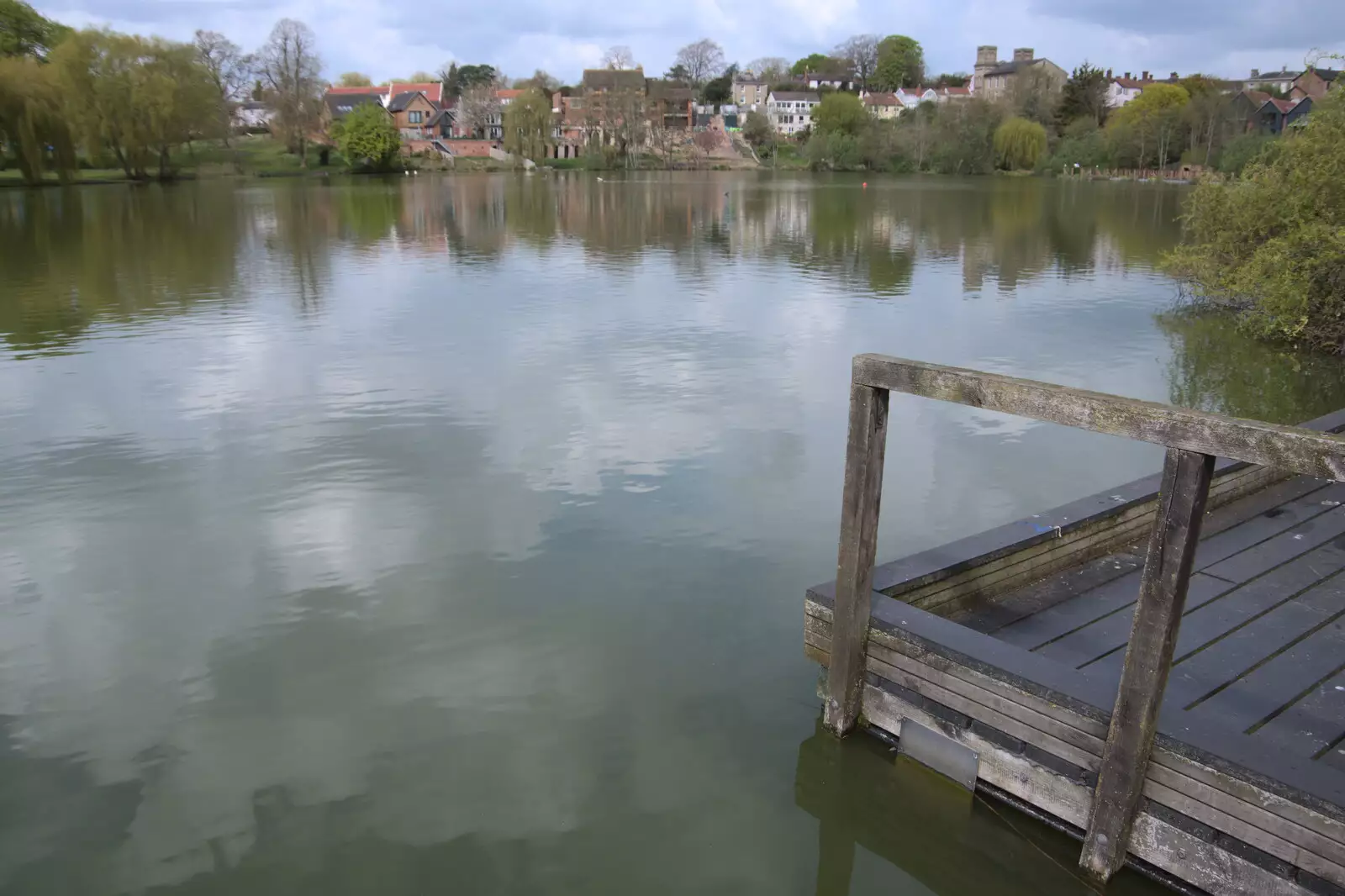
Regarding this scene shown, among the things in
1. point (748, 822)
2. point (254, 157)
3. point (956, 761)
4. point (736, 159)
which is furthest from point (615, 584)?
point (736, 159)

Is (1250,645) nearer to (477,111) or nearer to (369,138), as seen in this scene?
(369,138)

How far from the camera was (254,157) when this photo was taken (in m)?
91.4

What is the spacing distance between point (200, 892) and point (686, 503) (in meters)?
5.54

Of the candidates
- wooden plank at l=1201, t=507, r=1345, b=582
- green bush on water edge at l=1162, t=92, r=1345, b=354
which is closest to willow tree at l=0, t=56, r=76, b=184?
green bush on water edge at l=1162, t=92, r=1345, b=354

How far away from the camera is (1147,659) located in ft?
13.3

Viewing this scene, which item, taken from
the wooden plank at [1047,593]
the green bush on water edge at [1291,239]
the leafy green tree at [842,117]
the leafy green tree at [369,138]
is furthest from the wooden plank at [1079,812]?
the leafy green tree at [842,117]

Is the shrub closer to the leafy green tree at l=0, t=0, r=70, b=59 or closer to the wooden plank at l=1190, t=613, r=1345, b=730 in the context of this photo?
the wooden plank at l=1190, t=613, r=1345, b=730

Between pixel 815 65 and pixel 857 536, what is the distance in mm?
198240

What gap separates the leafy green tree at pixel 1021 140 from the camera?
89.4 meters

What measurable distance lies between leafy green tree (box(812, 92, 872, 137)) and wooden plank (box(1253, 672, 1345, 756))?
362ft

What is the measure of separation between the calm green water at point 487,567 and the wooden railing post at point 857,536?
607 mm

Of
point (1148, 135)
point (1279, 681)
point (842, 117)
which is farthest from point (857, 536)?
point (842, 117)

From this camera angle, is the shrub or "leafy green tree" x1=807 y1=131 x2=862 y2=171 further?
"leafy green tree" x1=807 y1=131 x2=862 y2=171

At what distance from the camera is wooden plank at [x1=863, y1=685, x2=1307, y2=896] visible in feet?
13.3
